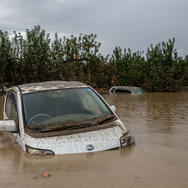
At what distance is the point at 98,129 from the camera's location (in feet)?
14.9

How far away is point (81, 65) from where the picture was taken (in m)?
21.6

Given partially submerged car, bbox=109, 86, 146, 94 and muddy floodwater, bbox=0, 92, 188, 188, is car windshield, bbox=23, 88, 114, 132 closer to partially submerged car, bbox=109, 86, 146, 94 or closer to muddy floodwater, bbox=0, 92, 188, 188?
muddy floodwater, bbox=0, 92, 188, 188

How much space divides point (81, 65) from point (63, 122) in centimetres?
1692

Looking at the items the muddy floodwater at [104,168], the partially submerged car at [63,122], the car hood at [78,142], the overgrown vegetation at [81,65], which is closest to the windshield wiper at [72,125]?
the partially submerged car at [63,122]

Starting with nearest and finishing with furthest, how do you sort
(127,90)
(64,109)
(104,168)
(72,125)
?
(104,168) → (72,125) → (64,109) → (127,90)

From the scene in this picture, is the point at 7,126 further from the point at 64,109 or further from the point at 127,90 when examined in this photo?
the point at 127,90

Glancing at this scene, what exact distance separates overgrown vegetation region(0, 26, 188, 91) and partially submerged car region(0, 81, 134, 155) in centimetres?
1298

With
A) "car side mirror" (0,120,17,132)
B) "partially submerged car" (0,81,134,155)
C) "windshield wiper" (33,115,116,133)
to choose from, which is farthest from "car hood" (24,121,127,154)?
"car side mirror" (0,120,17,132)

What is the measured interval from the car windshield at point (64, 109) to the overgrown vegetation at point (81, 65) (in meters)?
13.0

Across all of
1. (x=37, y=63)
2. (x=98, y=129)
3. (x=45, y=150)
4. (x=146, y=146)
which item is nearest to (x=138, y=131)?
(x=146, y=146)

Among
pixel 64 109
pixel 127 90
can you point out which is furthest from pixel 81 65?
pixel 64 109

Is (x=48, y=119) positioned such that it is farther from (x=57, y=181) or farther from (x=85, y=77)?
→ (x=85, y=77)

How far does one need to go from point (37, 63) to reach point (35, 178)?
1490cm

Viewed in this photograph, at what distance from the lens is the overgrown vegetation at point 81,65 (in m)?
18.3
